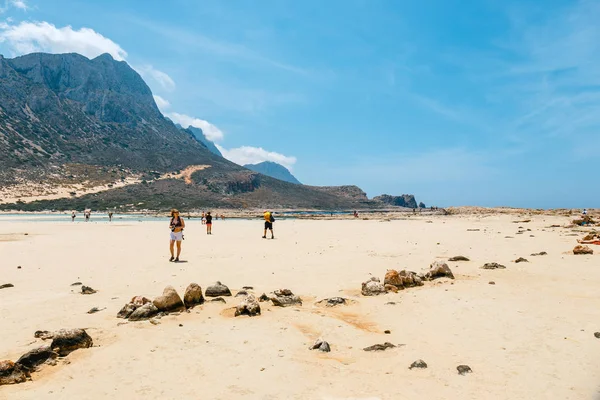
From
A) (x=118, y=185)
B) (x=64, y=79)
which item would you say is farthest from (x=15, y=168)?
(x=64, y=79)

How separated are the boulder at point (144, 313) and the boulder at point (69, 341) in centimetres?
125

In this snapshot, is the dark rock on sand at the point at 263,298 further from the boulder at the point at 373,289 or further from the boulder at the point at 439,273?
the boulder at the point at 439,273

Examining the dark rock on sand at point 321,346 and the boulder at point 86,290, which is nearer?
the dark rock on sand at point 321,346

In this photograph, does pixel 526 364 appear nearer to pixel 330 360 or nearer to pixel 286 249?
pixel 330 360

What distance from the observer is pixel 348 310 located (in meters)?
8.22

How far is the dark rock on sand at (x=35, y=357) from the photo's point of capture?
5.17 m

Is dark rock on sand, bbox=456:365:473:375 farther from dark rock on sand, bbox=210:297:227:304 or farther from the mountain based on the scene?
the mountain

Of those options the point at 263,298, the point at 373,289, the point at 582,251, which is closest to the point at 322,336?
the point at 263,298

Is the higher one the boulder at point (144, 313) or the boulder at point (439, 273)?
the boulder at point (439, 273)

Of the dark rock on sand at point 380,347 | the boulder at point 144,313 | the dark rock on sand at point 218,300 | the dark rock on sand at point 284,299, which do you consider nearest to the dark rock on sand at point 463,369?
the dark rock on sand at point 380,347

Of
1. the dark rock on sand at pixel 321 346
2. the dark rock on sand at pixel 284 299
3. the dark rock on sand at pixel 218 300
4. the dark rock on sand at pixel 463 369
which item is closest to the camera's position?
the dark rock on sand at pixel 463 369

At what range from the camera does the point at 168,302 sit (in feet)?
25.7

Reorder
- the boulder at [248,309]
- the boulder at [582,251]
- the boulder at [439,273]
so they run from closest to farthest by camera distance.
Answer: the boulder at [248,309]
the boulder at [439,273]
the boulder at [582,251]

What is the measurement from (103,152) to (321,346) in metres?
139
